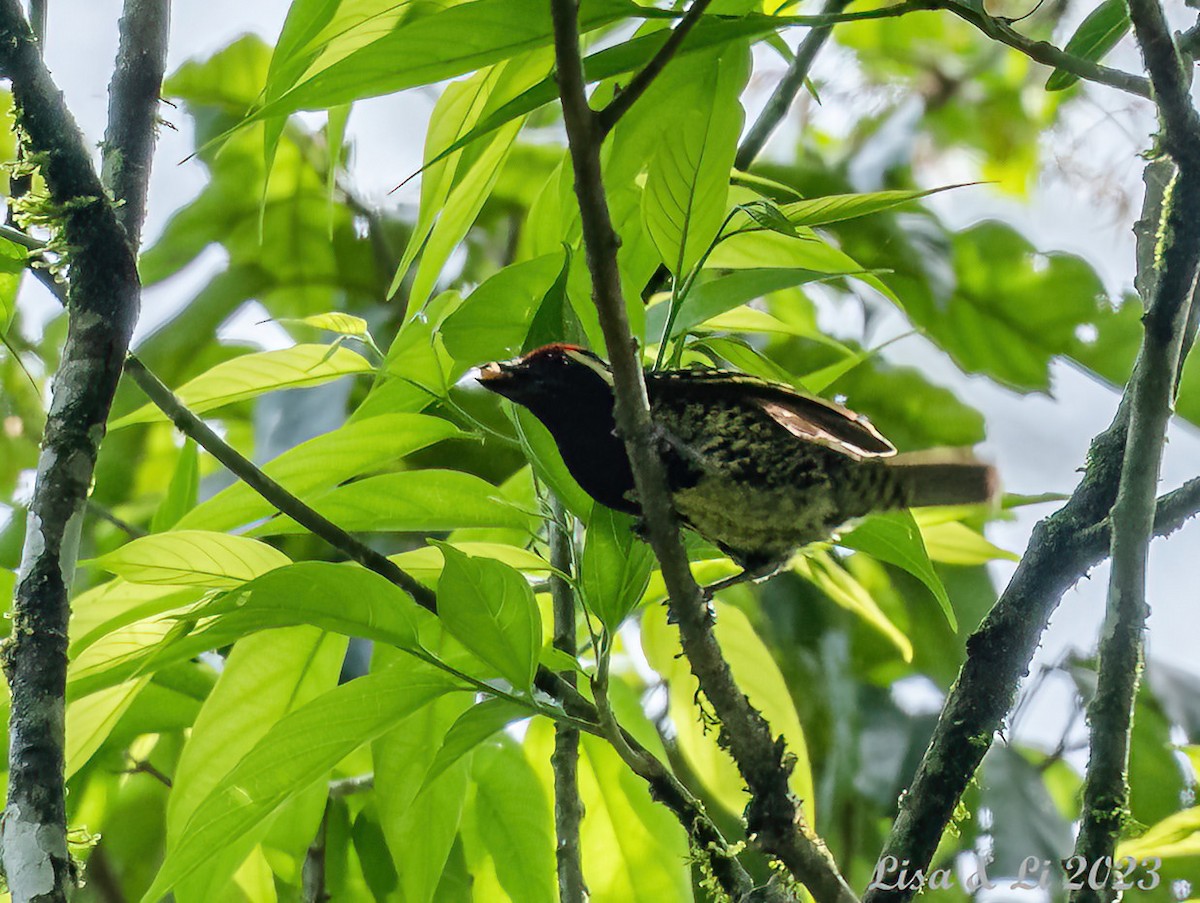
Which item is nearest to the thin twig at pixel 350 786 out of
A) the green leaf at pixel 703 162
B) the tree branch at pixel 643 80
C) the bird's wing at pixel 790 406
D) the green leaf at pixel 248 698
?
the green leaf at pixel 248 698

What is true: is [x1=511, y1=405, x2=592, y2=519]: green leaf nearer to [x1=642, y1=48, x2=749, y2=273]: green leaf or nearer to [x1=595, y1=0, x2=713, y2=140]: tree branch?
[x1=642, y1=48, x2=749, y2=273]: green leaf

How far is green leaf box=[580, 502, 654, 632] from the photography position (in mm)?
1373

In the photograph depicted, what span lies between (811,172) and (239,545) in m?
2.17

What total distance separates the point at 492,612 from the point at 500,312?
17.1 inches

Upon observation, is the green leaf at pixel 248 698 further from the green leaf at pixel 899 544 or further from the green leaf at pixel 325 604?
the green leaf at pixel 899 544

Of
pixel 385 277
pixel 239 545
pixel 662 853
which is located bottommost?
pixel 662 853

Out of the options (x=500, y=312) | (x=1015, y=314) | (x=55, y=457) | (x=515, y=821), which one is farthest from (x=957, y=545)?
(x=55, y=457)

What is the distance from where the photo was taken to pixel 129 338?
1.39m

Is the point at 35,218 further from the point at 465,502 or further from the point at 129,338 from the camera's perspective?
the point at 465,502

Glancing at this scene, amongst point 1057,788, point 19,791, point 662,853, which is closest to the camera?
point 19,791

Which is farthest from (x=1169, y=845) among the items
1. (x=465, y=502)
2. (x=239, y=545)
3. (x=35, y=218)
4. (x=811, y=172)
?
(x=811, y=172)

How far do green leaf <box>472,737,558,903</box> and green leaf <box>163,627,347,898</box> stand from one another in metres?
0.33

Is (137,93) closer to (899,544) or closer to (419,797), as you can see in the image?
(419,797)

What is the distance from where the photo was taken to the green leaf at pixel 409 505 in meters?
1.56
